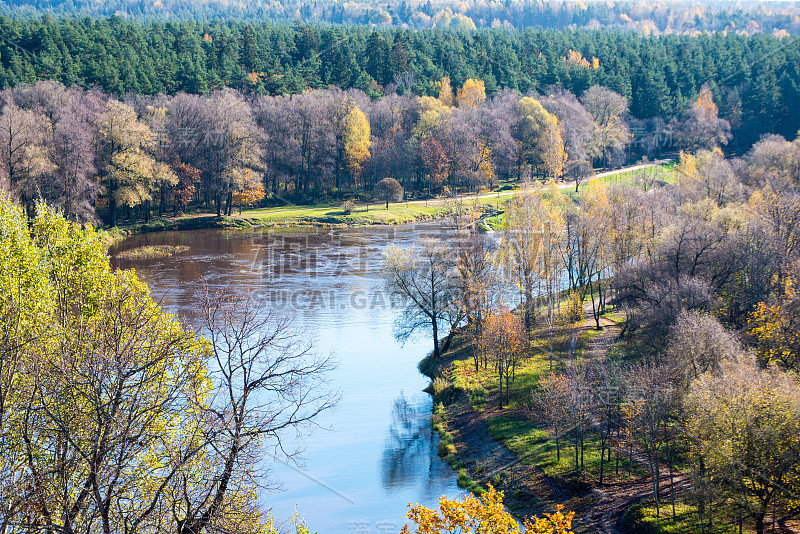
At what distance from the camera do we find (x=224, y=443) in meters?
16.2

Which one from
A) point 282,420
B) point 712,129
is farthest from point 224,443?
point 712,129

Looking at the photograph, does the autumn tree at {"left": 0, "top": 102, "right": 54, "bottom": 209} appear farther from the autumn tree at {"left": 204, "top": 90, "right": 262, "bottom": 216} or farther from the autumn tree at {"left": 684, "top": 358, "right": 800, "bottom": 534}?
the autumn tree at {"left": 684, "top": 358, "right": 800, "bottom": 534}

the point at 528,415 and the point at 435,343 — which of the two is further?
the point at 435,343

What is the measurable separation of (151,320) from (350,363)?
22.5 m

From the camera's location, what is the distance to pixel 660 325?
3388 centimetres

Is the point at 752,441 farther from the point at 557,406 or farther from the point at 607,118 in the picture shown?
the point at 607,118

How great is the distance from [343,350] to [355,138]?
2316 inches

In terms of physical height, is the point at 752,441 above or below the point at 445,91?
below

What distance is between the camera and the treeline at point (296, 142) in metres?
70.4

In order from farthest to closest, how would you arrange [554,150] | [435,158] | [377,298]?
[435,158] → [554,150] → [377,298]

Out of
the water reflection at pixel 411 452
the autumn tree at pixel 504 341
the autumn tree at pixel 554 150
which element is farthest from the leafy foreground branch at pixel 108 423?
→ the autumn tree at pixel 554 150

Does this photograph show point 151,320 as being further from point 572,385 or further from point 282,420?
point 572,385

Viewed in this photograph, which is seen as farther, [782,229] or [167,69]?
[167,69]

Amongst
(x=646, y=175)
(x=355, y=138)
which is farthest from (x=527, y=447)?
(x=646, y=175)
